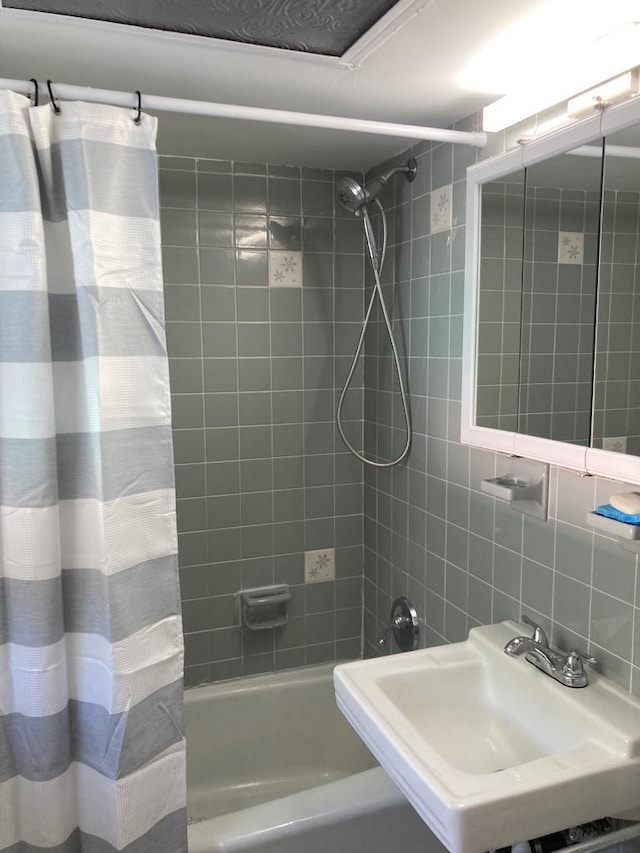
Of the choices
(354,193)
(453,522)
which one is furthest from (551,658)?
(354,193)

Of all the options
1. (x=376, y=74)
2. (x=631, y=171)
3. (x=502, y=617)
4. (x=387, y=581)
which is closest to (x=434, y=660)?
(x=502, y=617)

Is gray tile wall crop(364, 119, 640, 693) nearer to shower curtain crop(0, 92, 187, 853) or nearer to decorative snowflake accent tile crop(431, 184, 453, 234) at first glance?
decorative snowflake accent tile crop(431, 184, 453, 234)

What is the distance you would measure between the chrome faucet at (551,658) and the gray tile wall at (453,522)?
0.12 ft

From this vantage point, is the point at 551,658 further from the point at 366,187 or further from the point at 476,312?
the point at 366,187

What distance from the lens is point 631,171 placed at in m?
1.28

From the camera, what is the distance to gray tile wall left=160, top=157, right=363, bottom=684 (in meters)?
2.28

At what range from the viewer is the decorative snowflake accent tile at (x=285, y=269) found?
2.36m

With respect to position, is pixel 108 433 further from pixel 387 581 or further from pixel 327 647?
pixel 327 647

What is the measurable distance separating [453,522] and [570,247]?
2.92 ft

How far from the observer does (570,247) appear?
1455 millimetres

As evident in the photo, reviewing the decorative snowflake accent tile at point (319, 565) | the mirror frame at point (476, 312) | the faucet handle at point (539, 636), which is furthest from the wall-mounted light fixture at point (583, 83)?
the decorative snowflake accent tile at point (319, 565)

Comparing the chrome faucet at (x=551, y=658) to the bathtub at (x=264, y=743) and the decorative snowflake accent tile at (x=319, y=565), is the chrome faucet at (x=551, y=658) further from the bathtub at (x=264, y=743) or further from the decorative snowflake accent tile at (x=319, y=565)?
the decorative snowflake accent tile at (x=319, y=565)

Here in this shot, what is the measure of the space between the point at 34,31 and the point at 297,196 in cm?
120

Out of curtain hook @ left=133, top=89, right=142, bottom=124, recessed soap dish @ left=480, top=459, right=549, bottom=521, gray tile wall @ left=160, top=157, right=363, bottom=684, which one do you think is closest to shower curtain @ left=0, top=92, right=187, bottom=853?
curtain hook @ left=133, top=89, right=142, bottom=124
